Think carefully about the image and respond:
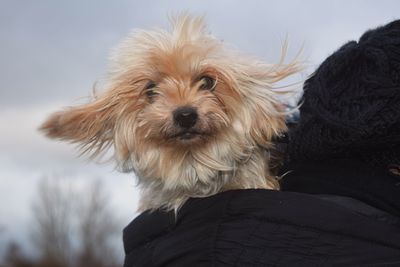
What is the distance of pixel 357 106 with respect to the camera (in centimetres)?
366

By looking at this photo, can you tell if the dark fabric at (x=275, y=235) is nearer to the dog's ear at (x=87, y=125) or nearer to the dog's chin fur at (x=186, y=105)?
the dog's chin fur at (x=186, y=105)

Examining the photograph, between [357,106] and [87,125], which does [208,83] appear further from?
[357,106]

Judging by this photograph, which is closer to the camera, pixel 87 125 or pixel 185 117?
pixel 185 117

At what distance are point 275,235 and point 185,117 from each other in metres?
0.88

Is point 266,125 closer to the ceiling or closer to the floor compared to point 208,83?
closer to the floor

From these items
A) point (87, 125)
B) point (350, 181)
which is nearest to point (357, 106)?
point (350, 181)

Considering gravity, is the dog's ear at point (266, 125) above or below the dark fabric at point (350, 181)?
above

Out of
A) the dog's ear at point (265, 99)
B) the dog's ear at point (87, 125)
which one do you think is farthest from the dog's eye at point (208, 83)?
the dog's ear at point (87, 125)

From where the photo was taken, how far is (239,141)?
13.8ft

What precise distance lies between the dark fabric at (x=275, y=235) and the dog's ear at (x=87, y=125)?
2.65 feet

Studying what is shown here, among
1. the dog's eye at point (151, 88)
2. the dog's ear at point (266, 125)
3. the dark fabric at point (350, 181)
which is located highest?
the dog's eye at point (151, 88)

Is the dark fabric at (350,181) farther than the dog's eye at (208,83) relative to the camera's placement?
No

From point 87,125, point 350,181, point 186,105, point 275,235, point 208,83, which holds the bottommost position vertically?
point 275,235

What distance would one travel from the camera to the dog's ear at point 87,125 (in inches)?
172
